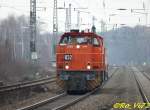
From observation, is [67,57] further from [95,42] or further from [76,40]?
[95,42]

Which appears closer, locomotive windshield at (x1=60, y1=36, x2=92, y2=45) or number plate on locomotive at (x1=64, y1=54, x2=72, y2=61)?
number plate on locomotive at (x1=64, y1=54, x2=72, y2=61)

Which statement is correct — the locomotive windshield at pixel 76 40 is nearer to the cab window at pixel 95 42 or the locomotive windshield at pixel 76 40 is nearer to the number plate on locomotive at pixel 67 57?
the cab window at pixel 95 42

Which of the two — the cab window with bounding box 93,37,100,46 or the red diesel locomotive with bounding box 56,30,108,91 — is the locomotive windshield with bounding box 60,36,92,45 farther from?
the cab window with bounding box 93,37,100,46

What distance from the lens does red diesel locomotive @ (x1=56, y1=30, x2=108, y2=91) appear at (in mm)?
27594

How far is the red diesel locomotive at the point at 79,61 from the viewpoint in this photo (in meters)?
27.6

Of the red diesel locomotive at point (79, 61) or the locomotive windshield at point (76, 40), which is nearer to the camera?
the red diesel locomotive at point (79, 61)

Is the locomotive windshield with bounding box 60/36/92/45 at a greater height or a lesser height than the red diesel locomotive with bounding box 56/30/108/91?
greater

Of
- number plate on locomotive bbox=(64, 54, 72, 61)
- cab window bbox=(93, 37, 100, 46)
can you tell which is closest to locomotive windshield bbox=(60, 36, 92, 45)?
cab window bbox=(93, 37, 100, 46)

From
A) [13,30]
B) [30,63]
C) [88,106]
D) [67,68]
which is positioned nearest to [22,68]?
[30,63]

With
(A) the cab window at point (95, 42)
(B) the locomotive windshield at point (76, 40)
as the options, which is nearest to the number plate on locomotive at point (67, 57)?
(B) the locomotive windshield at point (76, 40)

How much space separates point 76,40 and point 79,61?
147 centimetres

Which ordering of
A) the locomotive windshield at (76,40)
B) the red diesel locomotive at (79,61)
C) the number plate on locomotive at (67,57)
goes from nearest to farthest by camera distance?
the red diesel locomotive at (79,61), the number plate on locomotive at (67,57), the locomotive windshield at (76,40)

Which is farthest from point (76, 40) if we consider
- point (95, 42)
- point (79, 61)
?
point (79, 61)

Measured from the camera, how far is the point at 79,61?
2806 cm
